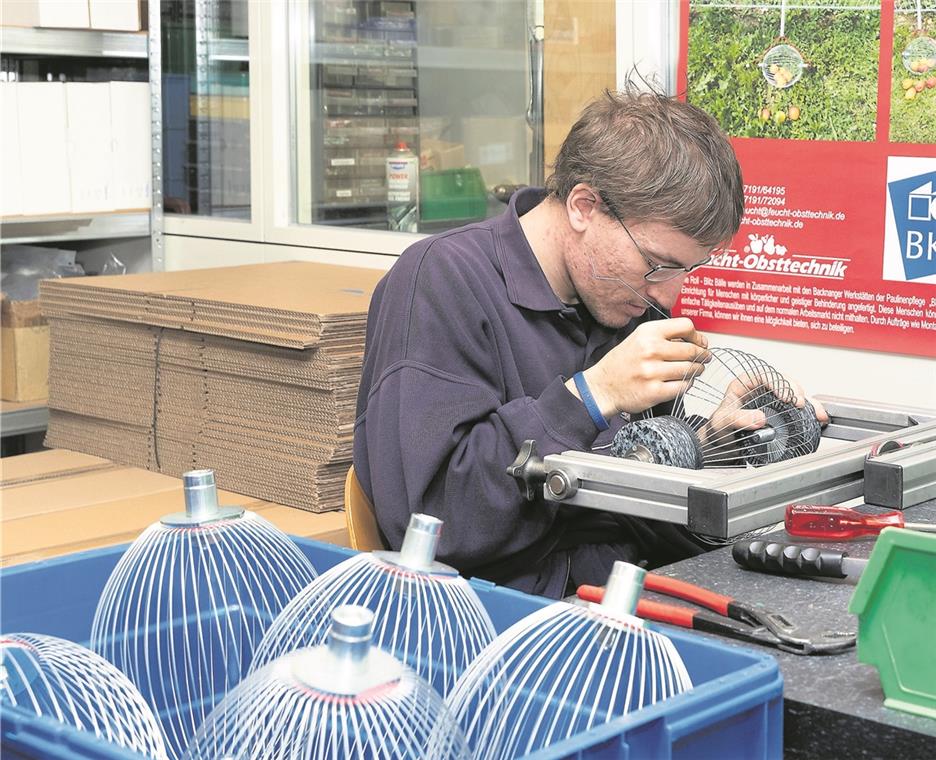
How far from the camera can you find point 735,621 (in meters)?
1.05

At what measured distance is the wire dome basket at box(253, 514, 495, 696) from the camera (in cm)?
82

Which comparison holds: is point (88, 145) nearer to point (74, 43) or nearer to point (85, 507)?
point (74, 43)

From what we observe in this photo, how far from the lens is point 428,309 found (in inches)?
62.1

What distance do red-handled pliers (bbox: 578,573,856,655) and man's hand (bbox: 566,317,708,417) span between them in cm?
37

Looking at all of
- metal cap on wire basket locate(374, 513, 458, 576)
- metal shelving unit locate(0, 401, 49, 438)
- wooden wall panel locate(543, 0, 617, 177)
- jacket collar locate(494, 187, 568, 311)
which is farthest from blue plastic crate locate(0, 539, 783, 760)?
metal shelving unit locate(0, 401, 49, 438)

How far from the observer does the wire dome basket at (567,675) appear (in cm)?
79

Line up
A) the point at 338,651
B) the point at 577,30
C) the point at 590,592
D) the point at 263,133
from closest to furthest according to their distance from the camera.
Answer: the point at 338,651 < the point at 590,592 < the point at 577,30 < the point at 263,133

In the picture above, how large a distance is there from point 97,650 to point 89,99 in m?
2.55

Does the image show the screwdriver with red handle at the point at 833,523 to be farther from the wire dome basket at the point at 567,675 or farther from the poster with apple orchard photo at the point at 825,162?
the poster with apple orchard photo at the point at 825,162

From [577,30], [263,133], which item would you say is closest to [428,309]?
[577,30]

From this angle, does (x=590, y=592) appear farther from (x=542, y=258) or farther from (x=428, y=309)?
(x=542, y=258)

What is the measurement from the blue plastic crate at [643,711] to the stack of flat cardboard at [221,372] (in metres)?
1.35

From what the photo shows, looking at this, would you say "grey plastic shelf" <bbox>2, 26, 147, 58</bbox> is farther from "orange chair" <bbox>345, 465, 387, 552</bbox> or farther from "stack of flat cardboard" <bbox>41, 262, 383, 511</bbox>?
"orange chair" <bbox>345, 465, 387, 552</bbox>

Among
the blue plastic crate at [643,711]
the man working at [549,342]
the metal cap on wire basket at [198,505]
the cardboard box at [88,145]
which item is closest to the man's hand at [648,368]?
the man working at [549,342]
